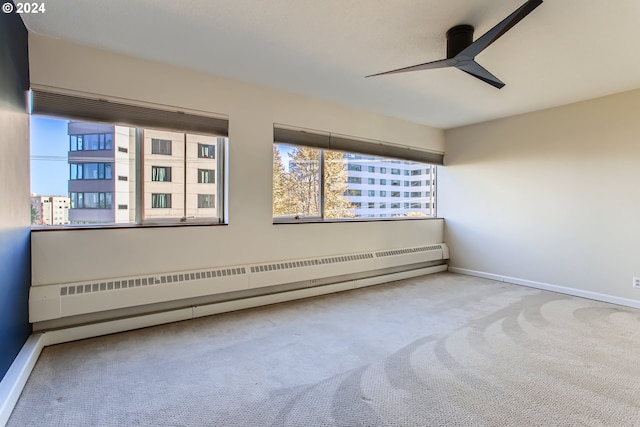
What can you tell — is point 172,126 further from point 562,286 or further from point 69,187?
point 562,286

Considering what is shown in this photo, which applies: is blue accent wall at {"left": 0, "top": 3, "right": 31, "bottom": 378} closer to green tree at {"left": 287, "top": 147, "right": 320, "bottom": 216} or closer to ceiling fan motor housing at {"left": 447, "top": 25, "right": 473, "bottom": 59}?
green tree at {"left": 287, "top": 147, "right": 320, "bottom": 216}

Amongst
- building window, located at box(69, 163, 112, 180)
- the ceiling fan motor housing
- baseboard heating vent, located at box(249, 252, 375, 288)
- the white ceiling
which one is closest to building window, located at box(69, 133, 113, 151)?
building window, located at box(69, 163, 112, 180)

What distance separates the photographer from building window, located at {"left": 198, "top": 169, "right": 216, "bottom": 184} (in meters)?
3.27

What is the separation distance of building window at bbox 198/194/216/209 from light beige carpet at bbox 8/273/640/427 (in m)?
1.13

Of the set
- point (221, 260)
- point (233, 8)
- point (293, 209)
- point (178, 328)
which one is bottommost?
point (178, 328)

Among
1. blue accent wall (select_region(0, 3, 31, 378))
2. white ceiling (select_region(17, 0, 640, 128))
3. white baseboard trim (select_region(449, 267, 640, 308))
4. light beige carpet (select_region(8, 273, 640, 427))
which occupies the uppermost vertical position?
white ceiling (select_region(17, 0, 640, 128))

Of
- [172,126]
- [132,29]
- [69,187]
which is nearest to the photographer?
[132,29]

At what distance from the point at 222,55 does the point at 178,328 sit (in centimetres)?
240

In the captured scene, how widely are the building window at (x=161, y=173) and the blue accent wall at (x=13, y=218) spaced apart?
89 cm

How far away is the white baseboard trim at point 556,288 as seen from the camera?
11.6 ft

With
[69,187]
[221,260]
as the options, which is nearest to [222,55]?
[69,187]

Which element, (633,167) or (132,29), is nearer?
(132,29)

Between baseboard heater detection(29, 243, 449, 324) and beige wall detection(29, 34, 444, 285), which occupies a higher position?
beige wall detection(29, 34, 444, 285)

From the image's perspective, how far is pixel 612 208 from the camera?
3.62m
